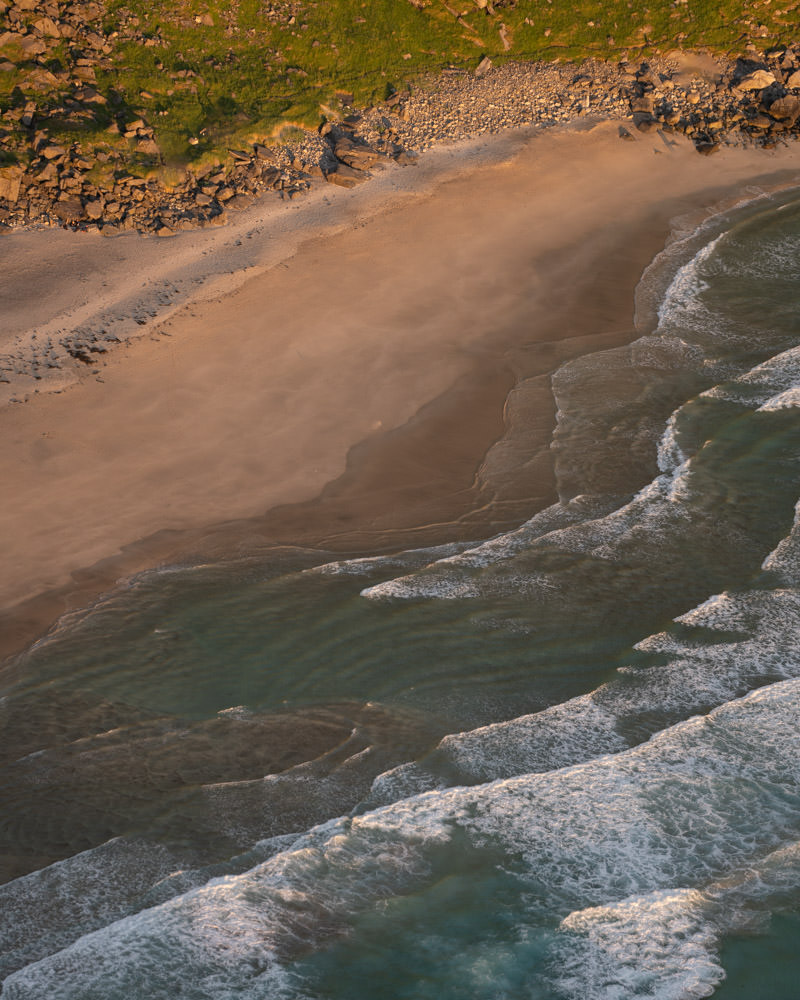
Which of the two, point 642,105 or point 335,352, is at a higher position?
point 642,105

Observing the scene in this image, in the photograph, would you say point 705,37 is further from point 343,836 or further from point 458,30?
point 343,836

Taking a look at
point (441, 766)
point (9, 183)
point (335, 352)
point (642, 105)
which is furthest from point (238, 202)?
point (441, 766)

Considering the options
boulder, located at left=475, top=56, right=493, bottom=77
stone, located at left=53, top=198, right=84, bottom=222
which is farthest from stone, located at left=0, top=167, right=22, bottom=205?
boulder, located at left=475, top=56, right=493, bottom=77

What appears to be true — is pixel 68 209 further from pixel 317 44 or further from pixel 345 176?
pixel 317 44

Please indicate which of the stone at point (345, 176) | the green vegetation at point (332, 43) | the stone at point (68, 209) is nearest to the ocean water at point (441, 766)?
the stone at point (68, 209)

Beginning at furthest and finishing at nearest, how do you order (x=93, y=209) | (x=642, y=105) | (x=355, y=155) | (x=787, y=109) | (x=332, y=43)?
1. (x=332, y=43)
2. (x=642, y=105)
3. (x=787, y=109)
4. (x=355, y=155)
5. (x=93, y=209)

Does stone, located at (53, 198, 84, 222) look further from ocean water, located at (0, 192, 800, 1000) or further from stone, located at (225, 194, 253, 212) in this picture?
ocean water, located at (0, 192, 800, 1000)
